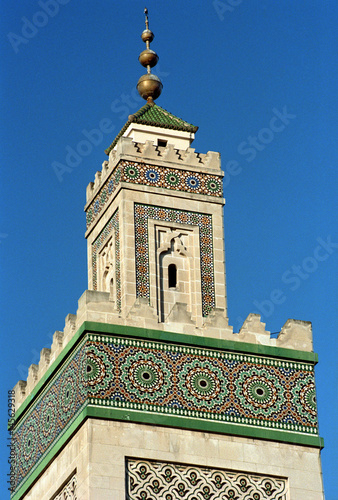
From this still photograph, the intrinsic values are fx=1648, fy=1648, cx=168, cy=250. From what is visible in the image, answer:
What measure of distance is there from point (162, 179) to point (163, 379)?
3388 mm

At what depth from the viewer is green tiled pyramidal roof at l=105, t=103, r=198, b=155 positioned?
24.4m

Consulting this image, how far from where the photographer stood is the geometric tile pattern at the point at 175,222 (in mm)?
22641

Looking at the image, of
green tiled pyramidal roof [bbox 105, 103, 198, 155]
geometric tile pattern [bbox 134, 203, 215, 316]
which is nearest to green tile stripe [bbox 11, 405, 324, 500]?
geometric tile pattern [bbox 134, 203, 215, 316]

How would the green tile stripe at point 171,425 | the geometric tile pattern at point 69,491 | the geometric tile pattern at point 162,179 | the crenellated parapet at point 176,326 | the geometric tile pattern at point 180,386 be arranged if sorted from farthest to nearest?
the geometric tile pattern at point 162,179 → the crenellated parapet at point 176,326 → the geometric tile pattern at point 180,386 → the geometric tile pattern at point 69,491 → the green tile stripe at point 171,425

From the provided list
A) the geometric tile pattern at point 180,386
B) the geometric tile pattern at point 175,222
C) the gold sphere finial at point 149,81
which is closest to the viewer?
the geometric tile pattern at point 180,386

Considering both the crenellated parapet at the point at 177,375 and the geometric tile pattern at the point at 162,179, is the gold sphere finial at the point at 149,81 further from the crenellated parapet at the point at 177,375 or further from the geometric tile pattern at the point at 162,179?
the crenellated parapet at the point at 177,375

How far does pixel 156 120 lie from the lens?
80.6ft

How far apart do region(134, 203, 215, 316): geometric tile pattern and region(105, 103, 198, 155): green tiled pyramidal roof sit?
1684mm

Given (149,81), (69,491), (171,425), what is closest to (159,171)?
(149,81)

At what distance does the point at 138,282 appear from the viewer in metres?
22.5

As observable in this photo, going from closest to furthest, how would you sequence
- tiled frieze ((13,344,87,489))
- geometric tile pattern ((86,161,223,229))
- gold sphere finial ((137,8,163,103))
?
tiled frieze ((13,344,87,489))
geometric tile pattern ((86,161,223,229))
gold sphere finial ((137,8,163,103))

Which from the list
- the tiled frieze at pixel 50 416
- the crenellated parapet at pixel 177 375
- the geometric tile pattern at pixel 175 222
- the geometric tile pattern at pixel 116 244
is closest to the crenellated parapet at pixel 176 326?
the crenellated parapet at pixel 177 375

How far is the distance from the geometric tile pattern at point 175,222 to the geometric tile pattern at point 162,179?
0.39 metres

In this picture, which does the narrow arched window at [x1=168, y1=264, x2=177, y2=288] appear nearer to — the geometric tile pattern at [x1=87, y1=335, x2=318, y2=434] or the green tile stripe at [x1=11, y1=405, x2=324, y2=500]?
the geometric tile pattern at [x1=87, y1=335, x2=318, y2=434]
